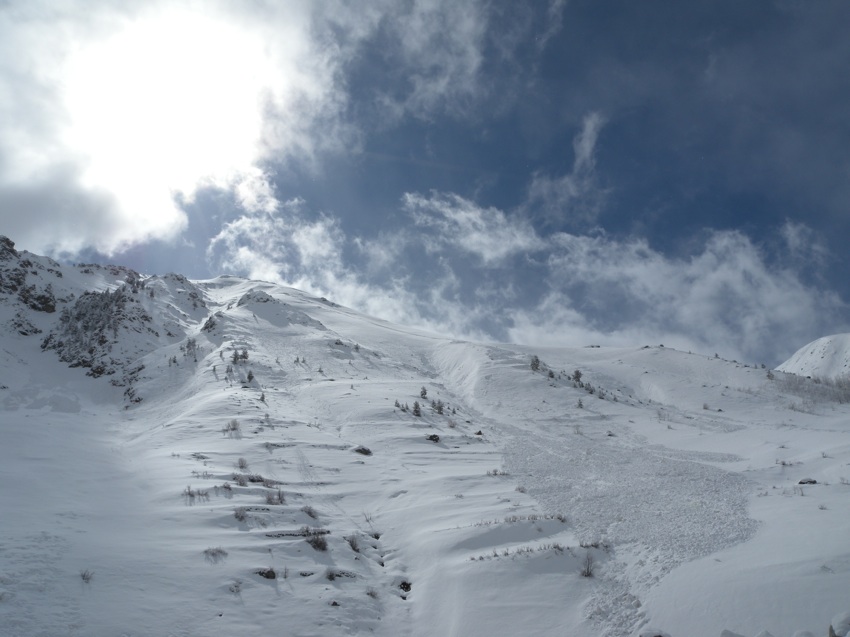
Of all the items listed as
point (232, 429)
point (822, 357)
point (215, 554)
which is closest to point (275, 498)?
point (215, 554)

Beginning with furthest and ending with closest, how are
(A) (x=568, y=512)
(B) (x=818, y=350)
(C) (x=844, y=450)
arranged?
(B) (x=818, y=350), (C) (x=844, y=450), (A) (x=568, y=512)

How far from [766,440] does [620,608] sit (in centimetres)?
1255

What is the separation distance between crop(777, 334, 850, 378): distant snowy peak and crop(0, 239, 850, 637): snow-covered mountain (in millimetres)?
115336

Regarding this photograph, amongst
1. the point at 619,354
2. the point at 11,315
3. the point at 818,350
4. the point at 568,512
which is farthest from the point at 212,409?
the point at 818,350

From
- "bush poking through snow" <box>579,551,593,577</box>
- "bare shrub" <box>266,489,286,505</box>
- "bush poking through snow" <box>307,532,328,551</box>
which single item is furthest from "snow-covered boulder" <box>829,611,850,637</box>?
"bare shrub" <box>266,489,286,505</box>

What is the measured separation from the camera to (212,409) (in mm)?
18156

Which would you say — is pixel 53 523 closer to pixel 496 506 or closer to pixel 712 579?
pixel 496 506

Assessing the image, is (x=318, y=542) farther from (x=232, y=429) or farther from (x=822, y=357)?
(x=822, y=357)

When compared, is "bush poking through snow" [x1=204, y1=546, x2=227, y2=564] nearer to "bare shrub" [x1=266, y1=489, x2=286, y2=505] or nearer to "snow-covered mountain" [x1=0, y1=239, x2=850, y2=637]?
"snow-covered mountain" [x1=0, y1=239, x2=850, y2=637]

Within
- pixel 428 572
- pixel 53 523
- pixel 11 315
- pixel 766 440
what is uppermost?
pixel 11 315

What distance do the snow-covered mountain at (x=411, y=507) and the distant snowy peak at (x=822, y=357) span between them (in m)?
115

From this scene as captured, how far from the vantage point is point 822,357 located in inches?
4852

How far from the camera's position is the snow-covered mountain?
21.8 feet

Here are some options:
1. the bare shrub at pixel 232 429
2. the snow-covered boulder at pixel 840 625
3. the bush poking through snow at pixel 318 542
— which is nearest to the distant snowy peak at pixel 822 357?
the bare shrub at pixel 232 429
